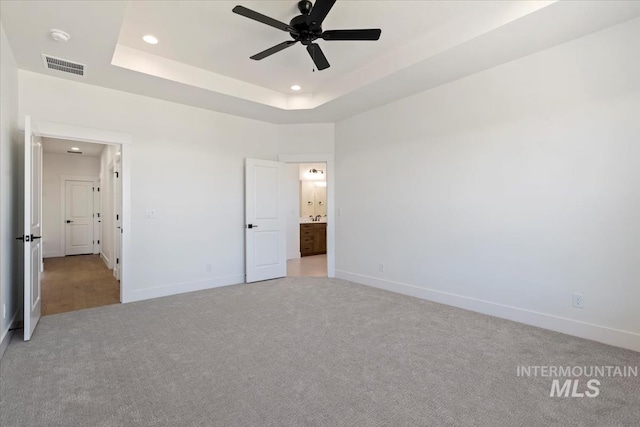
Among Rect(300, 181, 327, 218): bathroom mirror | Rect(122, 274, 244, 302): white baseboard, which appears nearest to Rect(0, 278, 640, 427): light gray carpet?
Rect(122, 274, 244, 302): white baseboard

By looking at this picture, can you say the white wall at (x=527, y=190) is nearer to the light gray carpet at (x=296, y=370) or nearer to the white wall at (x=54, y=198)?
the light gray carpet at (x=296, y=370)

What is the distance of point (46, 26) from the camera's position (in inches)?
106

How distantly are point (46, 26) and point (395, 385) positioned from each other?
3981 mm

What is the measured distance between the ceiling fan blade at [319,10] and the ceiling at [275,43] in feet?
1.28

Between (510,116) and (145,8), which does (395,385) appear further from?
(145,8)

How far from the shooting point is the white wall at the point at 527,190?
9.05 feet

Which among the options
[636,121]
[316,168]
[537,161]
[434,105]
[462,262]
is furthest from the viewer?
[316,168]

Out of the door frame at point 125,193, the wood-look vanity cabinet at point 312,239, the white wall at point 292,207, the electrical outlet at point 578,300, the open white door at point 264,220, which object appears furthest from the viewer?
the wood-look vanity cabinet at point 312,239

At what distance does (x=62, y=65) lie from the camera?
3424mm

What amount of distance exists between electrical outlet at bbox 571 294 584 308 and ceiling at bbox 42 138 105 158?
27.5 ft

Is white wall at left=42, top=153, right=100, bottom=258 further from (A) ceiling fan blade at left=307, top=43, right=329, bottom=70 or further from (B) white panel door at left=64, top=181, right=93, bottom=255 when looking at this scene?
(A) ceiling fan blade at left=307, top=43, right=329, bottom=70

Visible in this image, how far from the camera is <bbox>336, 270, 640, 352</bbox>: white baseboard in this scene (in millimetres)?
2746

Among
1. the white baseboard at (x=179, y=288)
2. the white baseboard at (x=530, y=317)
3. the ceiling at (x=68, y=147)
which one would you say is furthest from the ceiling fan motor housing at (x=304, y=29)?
the ceiling at (x=68, y=147)

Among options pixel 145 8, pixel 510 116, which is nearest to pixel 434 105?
pixel 510 116
